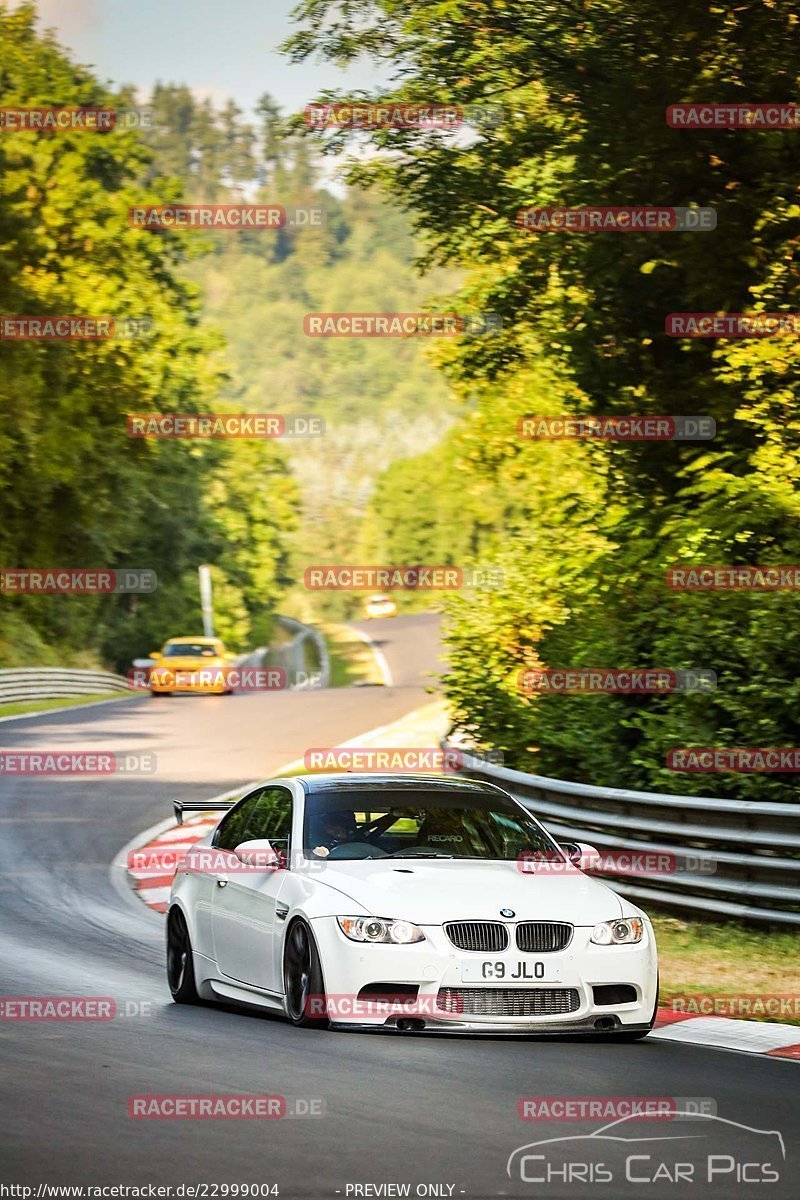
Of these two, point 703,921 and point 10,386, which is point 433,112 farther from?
point 10,386

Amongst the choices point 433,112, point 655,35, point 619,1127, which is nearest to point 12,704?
point 433,112

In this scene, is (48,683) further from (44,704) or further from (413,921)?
(413,921)

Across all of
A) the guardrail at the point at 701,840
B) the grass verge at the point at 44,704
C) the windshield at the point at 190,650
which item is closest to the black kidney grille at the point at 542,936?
the guardrail at the point at 701,840

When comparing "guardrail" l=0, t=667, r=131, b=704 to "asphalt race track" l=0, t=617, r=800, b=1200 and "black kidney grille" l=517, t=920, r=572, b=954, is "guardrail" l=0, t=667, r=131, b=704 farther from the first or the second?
"black kidney grille" l=517, t=920, r=572, b=954

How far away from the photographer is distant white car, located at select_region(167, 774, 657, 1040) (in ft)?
30.0

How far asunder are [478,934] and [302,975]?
94 cm

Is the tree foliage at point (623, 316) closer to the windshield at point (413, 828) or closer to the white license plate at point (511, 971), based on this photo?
the windshield at point (413, 828)

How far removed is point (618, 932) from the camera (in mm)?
9477

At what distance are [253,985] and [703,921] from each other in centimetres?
449

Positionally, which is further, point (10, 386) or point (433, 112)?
point (10, 386)

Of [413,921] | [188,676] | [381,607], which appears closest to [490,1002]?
[413,921]

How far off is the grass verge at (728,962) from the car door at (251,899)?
244 centimetres

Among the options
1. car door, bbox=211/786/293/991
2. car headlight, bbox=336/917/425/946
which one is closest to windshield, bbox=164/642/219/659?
car door, bbox=211/786/293/991

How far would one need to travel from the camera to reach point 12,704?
138ft
